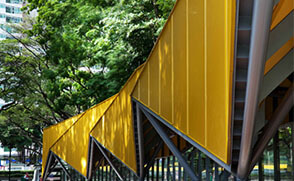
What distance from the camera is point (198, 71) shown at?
7465 millimetres

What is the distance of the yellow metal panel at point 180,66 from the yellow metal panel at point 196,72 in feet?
1.05

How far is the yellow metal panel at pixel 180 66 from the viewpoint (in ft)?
27.2

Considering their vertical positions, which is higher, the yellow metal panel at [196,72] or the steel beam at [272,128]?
the yellow metal panel at [196,72]

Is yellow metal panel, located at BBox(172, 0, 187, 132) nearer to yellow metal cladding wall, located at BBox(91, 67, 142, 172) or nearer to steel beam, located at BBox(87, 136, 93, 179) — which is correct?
yellow metal cladding wall, located at BBox(91, 67, 142, 172)

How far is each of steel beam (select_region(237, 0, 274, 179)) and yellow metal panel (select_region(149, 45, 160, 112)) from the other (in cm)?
434

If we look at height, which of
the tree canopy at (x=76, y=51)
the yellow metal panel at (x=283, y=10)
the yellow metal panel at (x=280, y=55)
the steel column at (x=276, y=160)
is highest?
the tree canopy at (x=76, y=51)

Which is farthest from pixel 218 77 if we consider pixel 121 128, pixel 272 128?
pixel 121 128

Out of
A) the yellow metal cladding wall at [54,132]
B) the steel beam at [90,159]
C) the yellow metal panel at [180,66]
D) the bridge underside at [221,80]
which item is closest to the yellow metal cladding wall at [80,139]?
the steel beam at [90,159]

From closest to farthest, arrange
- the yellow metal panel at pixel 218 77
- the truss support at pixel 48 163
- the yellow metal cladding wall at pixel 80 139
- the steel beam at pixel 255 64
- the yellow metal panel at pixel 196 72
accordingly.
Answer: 1. the steel beam at pixel 255 64
2. the yellow metal panel at pixel 218 77
3. the yellow metal panel at pixel 196 72
4. the yellow metal cladding wall at pixel 80 139
5. the truss support at pixel 48 163

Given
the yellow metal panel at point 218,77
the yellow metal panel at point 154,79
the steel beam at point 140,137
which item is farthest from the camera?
the steel beam at point 140,137

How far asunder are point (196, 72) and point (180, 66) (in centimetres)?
99

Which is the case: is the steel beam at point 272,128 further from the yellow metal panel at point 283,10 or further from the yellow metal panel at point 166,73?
the yellow metal panel at point 166,73

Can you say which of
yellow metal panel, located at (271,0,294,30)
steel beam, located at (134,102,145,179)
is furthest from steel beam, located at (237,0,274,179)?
steel beam, located at (134,102,145,179)

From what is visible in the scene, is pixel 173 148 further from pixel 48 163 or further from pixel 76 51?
pixel 48 163
